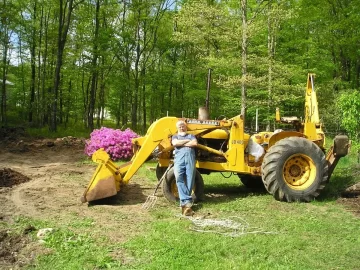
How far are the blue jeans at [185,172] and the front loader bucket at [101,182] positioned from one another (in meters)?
1.12

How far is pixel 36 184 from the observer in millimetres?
8320

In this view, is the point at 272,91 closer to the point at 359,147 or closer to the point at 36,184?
the point at 359,147

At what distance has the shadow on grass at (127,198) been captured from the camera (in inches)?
266

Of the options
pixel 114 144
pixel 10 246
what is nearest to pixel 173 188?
pixel 10 246

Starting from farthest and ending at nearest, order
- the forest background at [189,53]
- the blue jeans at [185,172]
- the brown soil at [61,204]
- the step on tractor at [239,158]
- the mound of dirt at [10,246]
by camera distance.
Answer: the forest background at [189,53] < the step on tractor at [239,158] < the blue jeans at [185,172] < the brown soil at [61,204] < the mound of dirt at [10,246]

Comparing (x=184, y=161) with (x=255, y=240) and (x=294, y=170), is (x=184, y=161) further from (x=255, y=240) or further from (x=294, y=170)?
(x=294, y=170)

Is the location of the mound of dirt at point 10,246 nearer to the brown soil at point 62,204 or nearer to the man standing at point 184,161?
the brown soil at point 62,204

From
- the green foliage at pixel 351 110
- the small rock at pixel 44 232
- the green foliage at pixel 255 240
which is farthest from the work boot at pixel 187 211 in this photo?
the green foliage at pixel 351 110

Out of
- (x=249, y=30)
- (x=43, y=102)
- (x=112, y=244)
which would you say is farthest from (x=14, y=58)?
(x=112, y=244)

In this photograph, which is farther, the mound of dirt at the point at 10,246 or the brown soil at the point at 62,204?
the brown soil at the point at 62,204

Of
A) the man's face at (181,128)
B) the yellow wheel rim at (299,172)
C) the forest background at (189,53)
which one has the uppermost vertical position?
the forest background at (189,53)

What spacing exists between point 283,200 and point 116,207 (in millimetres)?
3051

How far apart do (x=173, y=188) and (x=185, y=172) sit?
57 centimetres

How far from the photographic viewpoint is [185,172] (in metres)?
6.58
